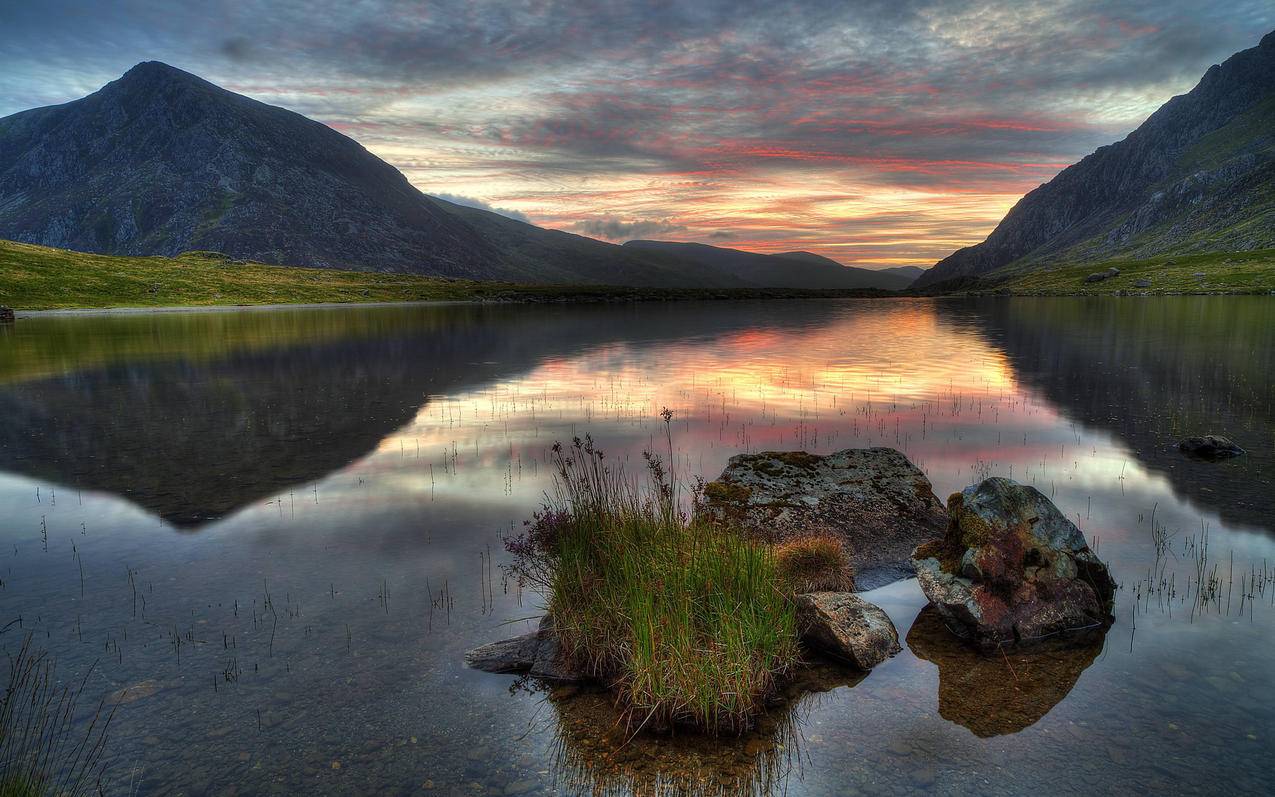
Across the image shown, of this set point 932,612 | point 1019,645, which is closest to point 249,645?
point 932,612

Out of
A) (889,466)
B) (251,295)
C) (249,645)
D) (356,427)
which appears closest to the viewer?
(249,645)

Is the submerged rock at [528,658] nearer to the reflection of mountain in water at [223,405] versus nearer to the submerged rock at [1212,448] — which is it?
the reflection of mountain in water at [223,405]

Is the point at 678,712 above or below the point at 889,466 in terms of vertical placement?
below

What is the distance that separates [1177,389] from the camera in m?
33.9

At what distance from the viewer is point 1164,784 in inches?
294

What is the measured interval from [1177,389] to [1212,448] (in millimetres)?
15749

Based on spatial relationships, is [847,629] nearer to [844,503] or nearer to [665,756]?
[665,756]

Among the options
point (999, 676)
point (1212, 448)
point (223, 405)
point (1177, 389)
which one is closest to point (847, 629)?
point (999, 676)

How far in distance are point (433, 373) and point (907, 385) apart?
29649 millimetres

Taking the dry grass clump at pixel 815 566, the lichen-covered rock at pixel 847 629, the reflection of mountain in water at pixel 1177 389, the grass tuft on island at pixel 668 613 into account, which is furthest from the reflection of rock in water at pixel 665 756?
the reflection of mountain in water at pixel 1177 389

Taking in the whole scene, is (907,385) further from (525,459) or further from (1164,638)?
(1164,638)

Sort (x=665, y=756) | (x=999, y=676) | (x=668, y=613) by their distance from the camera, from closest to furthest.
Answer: (x=665, y=756), (x=668, y=613), (x=999, y=676)

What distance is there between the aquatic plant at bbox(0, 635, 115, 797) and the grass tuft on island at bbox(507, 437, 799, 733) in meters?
5.73

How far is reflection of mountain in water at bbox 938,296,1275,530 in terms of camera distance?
61.6 feet
